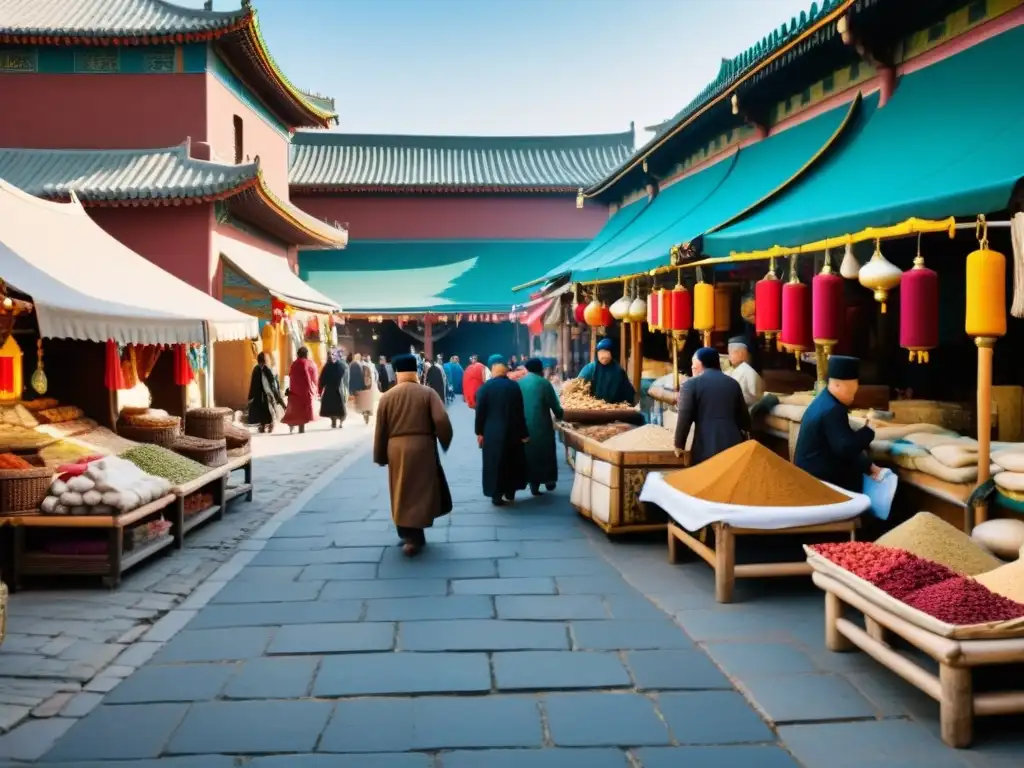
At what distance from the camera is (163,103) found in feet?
54.2

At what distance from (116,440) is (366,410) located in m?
11.0

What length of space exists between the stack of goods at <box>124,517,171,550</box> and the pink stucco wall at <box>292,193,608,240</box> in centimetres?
2274

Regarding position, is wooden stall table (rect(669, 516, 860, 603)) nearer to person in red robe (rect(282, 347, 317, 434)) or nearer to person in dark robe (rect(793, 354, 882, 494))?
person in dark robe (rect(793, 354, 882, 494))

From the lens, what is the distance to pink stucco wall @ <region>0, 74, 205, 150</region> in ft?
54.0

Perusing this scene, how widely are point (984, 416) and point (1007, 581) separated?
4.14 ft

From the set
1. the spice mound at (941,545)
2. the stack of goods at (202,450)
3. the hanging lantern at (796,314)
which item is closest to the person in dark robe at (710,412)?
the hanging lantern at (796,314)

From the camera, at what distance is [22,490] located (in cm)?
582

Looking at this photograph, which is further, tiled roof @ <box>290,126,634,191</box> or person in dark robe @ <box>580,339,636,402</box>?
tiled roof @ <box>290,126,634,191</box>

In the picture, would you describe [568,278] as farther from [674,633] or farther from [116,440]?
[674,633]

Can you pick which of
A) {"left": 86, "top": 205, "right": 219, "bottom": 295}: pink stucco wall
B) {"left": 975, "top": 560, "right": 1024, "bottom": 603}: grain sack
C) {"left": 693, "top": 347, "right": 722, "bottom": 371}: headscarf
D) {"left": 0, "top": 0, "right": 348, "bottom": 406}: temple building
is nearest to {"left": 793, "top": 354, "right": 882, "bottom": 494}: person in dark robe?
{"left": 693, "top": 347, "right": 722, "bottom": 371}: headscarf

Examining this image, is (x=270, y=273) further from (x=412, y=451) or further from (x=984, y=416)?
(x=984, y=416)

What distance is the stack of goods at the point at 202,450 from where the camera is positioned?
8.30 meters

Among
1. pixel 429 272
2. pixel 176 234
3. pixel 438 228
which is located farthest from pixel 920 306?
pixel 438 228

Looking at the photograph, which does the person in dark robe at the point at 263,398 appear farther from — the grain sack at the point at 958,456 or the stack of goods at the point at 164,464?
the grain sack at the point at 958,456
